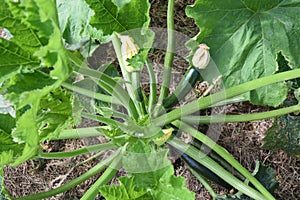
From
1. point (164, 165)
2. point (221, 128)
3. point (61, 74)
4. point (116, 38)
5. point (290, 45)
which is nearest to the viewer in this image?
point (61, 74)

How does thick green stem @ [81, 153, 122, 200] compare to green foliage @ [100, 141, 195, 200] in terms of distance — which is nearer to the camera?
green foliage @ [100, 141, 195, 200]

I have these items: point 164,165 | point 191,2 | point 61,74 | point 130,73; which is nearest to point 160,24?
point 191,2

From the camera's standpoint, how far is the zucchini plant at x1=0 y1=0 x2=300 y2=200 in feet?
3.62

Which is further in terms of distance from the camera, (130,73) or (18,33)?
(130,73)

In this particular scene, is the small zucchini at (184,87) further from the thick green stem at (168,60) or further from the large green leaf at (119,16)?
the large green leaf at (119,16)

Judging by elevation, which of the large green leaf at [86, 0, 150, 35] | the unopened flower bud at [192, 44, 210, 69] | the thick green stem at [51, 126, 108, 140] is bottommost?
the thick green stem at [51, 126, 108, 140]

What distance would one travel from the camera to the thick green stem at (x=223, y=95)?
1.15 m

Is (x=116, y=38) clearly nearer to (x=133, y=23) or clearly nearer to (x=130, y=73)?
(x=130, y=73)

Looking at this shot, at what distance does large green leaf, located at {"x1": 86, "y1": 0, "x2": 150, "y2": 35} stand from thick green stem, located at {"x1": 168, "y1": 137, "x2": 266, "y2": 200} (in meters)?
0.44

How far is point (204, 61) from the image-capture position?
1.45 m

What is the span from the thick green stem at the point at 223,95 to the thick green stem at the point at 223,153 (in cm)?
11

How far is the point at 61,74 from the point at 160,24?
103 cm

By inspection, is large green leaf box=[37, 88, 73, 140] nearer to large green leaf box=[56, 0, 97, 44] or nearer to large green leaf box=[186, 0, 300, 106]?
large green leaf box=[56, 0, 97, 44]

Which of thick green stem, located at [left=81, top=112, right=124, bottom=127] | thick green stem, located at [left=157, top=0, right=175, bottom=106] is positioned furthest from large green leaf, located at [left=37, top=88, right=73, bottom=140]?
thick green stem, located at [left=157, top=0, right=175, bottom=106]
